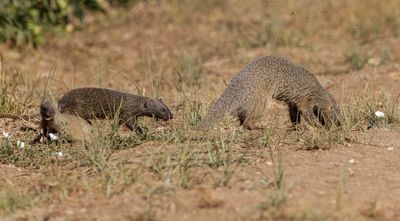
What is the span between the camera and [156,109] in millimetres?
6332

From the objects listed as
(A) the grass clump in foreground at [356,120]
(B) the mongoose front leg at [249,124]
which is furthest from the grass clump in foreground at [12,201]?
(B) the mongoose front leg at [249,124]

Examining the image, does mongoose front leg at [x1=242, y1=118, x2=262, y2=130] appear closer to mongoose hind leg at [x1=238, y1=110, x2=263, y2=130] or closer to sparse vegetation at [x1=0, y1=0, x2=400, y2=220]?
mongoose hind leg at [x1=238, y1=110, x2=263, y2=130]

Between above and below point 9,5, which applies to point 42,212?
below

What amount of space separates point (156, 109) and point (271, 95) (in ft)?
3.06

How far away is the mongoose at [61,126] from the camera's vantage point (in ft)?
18.6

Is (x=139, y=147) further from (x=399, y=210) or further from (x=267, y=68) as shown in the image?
(x=399, y=210)

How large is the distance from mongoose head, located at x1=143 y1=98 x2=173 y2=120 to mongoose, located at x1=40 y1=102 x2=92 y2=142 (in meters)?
0.62

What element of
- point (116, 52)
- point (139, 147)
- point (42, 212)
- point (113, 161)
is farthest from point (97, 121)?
point (116, 52)

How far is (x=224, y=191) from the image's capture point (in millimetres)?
4523

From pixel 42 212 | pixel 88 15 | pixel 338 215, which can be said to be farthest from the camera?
pixel 88 15

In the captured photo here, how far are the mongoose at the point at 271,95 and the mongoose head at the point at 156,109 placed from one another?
0.46 metres

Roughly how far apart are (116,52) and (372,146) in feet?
17.5

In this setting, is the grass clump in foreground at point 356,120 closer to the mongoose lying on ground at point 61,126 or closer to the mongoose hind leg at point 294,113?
the mongoose hind leg at point 294,113

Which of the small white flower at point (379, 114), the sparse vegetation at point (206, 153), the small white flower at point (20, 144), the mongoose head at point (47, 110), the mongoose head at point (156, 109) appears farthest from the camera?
the mongoose head at point (156, 109)
